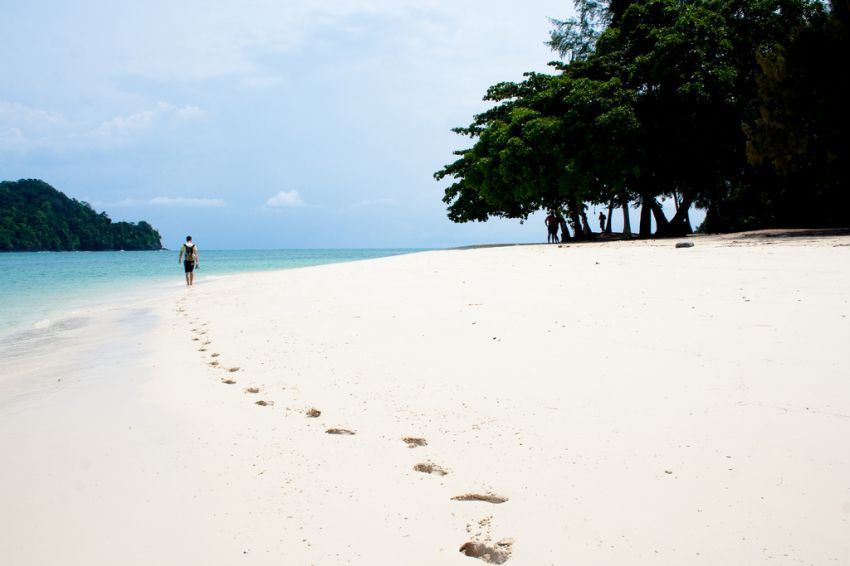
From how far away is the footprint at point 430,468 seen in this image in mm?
2812

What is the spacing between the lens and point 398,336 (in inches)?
230

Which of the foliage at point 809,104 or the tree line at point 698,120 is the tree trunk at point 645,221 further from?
the foliage at point 809,104

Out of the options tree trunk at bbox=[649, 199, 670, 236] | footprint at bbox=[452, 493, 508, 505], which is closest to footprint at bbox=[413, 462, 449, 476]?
footprint at bbox=[452, 493, 508, 505]

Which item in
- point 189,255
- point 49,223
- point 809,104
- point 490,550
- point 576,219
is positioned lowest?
point 490,550

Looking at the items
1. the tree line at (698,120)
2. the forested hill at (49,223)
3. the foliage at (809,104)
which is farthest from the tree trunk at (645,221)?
the forested hill at (49,223)

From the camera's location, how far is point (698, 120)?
22469 mm

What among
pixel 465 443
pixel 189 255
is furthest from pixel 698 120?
pixel 465 443

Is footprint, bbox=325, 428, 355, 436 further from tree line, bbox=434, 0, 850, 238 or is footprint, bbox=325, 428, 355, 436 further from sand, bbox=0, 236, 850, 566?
tree line, bbox=434, 0, 850, 238

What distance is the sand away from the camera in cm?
223

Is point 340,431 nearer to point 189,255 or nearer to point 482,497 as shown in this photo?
point 482,497

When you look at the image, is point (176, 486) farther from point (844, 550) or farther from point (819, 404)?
point (819, 404)

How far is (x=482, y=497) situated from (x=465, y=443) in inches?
24.7

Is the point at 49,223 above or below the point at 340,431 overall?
above

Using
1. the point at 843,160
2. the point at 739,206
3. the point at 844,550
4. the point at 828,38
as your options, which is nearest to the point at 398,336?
the point at 844,550
